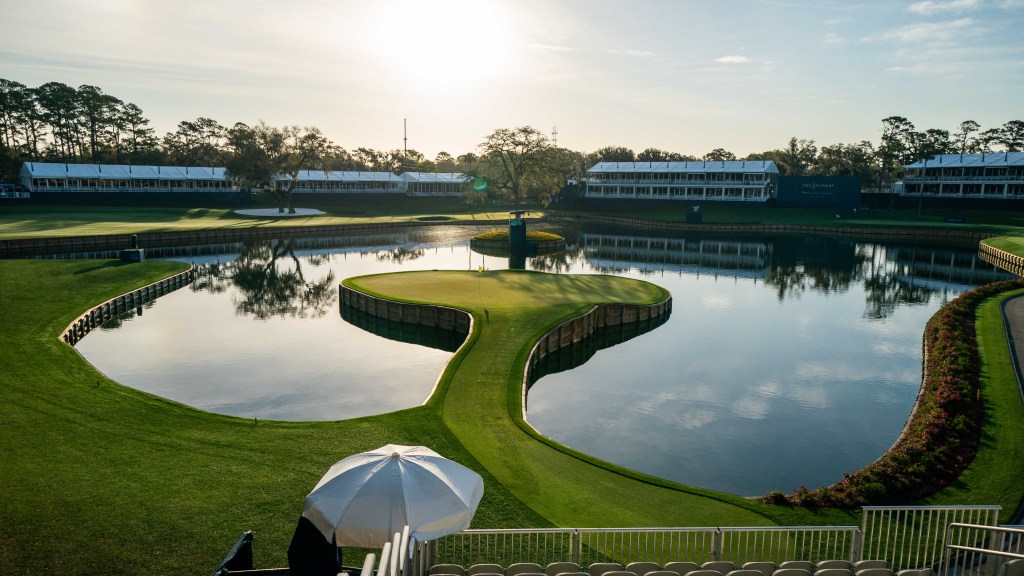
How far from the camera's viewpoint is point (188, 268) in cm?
5659

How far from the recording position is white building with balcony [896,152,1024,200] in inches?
4318

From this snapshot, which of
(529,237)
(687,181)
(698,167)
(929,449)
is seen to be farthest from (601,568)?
(687,181)

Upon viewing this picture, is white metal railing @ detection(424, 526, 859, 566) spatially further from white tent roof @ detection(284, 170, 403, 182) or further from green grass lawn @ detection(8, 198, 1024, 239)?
white tent roof @ detection(284, 170, 403, 182)

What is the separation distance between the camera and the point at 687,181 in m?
131

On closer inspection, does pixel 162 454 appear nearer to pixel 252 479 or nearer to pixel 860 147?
pixel 252 479

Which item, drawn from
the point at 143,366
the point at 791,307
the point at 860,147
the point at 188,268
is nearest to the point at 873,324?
the point at 791,307

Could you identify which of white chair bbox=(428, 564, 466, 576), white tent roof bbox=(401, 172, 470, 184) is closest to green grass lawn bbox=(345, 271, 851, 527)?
white chair bbox=(428, 564, 466, 576)

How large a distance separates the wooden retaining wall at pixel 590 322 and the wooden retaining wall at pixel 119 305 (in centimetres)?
2410

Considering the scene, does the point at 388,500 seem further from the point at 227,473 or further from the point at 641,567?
the point at 227,473

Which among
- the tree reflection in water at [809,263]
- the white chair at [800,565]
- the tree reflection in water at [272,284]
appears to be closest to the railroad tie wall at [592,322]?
the tree reflection in water at [809,263]

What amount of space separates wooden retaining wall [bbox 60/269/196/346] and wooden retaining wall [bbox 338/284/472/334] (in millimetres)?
Result: 15293

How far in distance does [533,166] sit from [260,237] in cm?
4994

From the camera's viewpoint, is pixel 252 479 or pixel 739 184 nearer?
pixel 252 479

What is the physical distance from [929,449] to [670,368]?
1408cm
